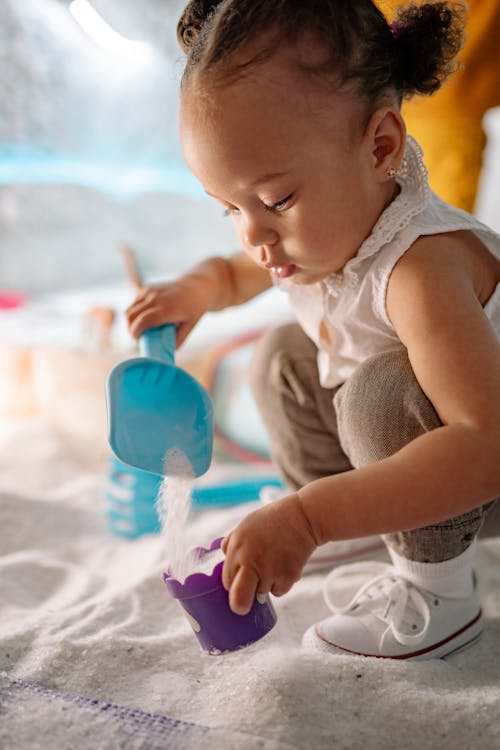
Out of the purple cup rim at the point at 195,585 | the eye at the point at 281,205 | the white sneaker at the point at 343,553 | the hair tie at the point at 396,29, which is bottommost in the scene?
the white sneaker at the point at 343,553

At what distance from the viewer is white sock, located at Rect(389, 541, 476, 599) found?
2.29ft

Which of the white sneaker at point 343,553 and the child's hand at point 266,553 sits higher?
the child's hand at point 266,553

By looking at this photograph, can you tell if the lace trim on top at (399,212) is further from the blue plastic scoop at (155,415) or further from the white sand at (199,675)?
the white sand at (199,675)

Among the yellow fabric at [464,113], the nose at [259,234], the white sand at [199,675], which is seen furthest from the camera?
the yellow fabric at [464,113]

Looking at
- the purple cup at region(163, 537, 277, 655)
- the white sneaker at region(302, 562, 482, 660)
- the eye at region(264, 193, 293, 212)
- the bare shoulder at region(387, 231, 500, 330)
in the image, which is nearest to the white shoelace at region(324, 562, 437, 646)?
the white sneaker at region(302, 562, 482, 660)

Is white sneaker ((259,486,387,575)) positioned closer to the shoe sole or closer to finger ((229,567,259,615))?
the shoe sole

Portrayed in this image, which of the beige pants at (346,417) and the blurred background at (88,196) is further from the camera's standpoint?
the blurred background at (88,196)

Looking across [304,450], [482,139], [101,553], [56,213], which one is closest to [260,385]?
[304,450]

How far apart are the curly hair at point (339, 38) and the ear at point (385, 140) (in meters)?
0.02

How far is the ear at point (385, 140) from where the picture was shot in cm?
66

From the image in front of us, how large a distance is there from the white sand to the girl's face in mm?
349

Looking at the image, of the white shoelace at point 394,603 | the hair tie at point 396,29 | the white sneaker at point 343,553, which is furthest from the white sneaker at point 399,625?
the hair tie at point 396,29

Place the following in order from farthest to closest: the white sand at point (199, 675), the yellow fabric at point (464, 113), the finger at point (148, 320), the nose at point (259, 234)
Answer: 1. the yellow fabric at point (464, 113)
2. the finger at point (148, 320)
3. the nose at point (259, 234)
4. the white sand at point (199, 675)

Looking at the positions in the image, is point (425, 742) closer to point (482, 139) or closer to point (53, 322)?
point (482, 139)
